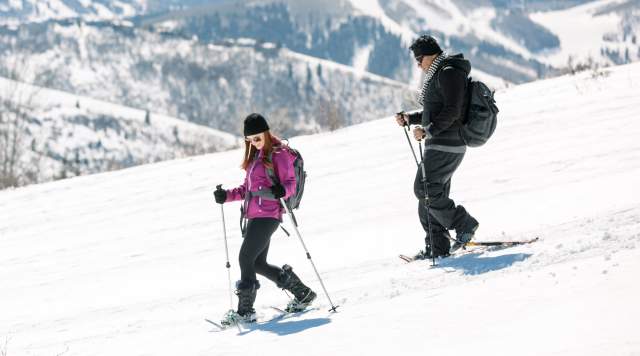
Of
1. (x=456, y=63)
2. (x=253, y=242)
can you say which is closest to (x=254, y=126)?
(x=253, y=242)

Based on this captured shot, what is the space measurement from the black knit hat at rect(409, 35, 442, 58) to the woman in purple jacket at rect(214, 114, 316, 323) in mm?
1582

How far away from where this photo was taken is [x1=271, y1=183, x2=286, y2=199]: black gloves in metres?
6.08

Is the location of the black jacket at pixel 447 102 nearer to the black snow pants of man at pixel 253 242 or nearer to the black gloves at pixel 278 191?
the black gloves at pixel 278 191

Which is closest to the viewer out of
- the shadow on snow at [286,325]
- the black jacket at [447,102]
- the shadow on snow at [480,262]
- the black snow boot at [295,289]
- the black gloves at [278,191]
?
the shadow on snow at [286,325]

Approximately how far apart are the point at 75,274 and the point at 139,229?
2.40m

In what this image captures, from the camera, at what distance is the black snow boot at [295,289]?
6.61 meters

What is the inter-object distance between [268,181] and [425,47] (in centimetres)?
192

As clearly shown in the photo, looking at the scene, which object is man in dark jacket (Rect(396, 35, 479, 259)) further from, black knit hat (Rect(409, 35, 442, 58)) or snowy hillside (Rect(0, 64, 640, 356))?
snowy hillside (Rect(0, 64, 640, 356))

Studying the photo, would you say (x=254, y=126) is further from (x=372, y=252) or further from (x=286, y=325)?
(x=372, y=252)

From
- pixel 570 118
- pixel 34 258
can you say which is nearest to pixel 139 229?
pixel 34 258

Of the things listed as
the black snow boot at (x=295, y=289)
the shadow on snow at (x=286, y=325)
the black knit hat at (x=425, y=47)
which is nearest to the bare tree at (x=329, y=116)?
the black knit hat at (x=425, y=47)

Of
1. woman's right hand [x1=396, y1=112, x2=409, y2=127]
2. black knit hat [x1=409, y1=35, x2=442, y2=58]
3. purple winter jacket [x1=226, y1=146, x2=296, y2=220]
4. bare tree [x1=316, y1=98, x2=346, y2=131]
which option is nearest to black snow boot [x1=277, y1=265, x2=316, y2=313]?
purple winter jacket [x1=226, y1=146, x2=296, y2=220]

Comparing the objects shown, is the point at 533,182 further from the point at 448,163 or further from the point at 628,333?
the point at 628,333

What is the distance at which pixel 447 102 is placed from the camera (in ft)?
21.2
